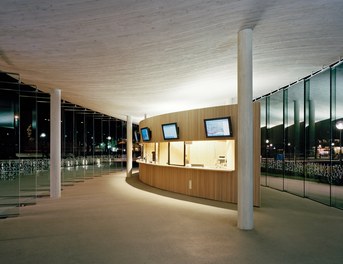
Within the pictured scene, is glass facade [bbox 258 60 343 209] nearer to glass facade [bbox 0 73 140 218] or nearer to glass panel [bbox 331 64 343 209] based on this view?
glass panel [bbox 331 64 343 209]

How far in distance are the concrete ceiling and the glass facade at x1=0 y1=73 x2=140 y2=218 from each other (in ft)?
8.94

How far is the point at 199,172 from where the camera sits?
8867mm

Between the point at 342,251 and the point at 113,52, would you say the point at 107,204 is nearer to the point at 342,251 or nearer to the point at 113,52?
the point at 113,52

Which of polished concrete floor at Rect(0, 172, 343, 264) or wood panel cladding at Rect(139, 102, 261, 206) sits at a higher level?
wood panel cladding at Rect(139, 102, 261, 206)

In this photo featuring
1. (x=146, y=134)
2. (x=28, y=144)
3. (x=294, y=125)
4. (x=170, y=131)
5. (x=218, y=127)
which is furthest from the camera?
(x=28, y=144)

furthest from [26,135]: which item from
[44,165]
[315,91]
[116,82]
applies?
[315,91]

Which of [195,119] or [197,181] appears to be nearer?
[197,181]

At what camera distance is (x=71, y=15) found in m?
4.11

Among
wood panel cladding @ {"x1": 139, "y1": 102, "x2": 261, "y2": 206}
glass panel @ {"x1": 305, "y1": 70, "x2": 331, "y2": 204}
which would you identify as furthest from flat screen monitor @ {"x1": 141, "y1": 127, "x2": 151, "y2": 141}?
glass panel @ {"x1": 305, "y1": 70, "x2": 331, "y2": 204}

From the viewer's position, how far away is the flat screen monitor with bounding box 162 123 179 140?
32.0ft

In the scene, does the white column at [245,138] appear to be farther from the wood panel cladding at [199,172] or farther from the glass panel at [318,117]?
the glass panel at [318,117]

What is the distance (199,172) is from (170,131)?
1981 millimetres

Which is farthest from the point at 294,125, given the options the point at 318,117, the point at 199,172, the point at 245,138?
the point at 245,138

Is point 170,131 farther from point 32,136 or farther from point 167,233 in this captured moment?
point 32,136
